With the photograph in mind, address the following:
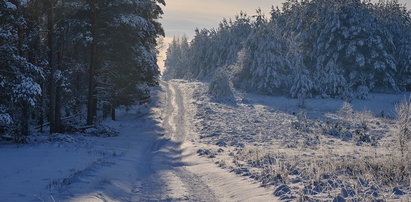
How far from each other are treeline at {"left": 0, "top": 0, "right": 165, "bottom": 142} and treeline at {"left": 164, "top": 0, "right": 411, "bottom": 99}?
21599mm

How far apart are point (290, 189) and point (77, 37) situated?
554 inches

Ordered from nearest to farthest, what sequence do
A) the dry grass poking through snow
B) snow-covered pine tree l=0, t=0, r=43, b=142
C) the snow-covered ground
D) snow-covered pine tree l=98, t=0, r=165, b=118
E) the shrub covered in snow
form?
the dry grass poking through snow, the snow-covered ground, snow-covered pine tree l=0, t=0, r=43, b=142, snow-covered pine tree l=98, t=0, r=165, b=118, the shrub covered in snow

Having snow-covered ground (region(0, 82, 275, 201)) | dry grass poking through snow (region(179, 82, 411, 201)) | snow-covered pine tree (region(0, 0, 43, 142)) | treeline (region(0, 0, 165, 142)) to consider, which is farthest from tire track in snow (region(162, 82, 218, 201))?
snow-covered pine tree (region(0, 0, 43, 142))

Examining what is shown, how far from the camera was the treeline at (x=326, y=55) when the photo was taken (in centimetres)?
3788

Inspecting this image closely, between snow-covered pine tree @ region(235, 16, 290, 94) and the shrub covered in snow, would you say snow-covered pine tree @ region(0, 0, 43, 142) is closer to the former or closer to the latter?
the shrub covered in snow

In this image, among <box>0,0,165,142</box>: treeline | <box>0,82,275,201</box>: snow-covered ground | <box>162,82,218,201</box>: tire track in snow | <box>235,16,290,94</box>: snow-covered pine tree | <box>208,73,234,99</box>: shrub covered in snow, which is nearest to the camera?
<box>0,82,275,201</box>: snow-covered ground

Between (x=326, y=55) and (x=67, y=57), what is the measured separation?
1405 inches

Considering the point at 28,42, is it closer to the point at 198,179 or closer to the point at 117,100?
the point at 117,100

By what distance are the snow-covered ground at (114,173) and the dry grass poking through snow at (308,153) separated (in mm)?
748

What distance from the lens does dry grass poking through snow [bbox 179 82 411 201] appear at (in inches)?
258

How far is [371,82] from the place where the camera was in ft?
137

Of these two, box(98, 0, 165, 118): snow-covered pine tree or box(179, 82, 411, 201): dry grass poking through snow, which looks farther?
box(98, 0, 165, 118): snow-covered pine tree

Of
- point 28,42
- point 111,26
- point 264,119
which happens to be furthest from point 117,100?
point 264,119

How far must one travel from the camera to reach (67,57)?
17594 millimetres
